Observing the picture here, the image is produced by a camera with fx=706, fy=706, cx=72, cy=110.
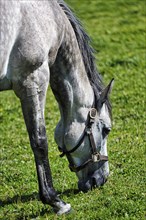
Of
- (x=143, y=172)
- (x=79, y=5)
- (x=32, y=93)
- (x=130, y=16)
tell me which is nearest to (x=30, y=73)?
(x=32, y=93)

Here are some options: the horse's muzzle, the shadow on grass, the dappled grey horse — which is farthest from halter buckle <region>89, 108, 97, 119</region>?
the shadow on grass

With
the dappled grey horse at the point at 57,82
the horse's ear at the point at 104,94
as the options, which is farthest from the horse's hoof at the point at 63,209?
the horse's ear at the point at 104,94

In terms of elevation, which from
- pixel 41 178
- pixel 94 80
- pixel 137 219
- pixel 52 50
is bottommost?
pixel 137 219

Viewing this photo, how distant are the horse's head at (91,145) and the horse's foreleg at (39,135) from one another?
22.2 inches

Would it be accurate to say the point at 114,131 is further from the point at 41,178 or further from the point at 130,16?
the point at 130,16

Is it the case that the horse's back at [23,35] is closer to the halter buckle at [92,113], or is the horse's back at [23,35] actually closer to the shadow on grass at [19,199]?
the halter buckle at [92,113]

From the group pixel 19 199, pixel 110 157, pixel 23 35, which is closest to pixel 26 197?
pixel 19 199

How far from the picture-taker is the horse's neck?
25.0 ft

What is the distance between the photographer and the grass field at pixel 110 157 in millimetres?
7730

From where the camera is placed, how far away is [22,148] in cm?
1051

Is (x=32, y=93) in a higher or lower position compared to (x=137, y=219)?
higher

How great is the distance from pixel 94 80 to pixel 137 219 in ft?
5.50

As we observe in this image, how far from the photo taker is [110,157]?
32.2 feet

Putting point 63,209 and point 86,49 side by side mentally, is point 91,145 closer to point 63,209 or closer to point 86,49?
point 63,209
